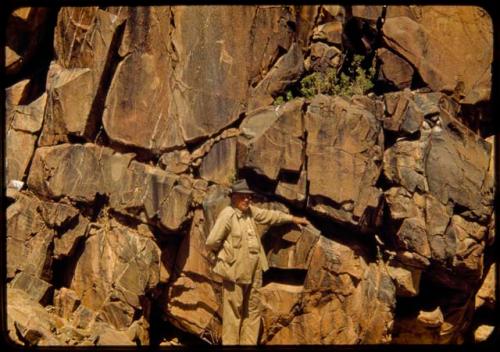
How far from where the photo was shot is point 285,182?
10.7m

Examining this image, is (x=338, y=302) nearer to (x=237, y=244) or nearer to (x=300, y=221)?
(x=300, y=221)

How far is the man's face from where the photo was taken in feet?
33.2

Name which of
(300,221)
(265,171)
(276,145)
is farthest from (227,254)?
(276,145)

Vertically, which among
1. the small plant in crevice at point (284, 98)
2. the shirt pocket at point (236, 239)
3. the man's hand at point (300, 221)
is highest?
the small plant in crevice at point (284, 98)

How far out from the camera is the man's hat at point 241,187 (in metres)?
10.3

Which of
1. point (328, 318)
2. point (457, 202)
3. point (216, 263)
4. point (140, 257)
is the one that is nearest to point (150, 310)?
point (140, 257)

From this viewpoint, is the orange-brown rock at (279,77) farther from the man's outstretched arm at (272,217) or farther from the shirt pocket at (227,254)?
the shirt pocket at (227,254)

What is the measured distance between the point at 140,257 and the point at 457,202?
551 cm

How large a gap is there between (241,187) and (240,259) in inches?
45.8

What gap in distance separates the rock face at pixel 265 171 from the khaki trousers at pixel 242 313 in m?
0.37

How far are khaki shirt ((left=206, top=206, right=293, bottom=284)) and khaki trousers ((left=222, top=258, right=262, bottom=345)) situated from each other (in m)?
0.22

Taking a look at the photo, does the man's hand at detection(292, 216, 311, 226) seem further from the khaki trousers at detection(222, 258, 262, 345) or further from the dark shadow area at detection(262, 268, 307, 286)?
the khaki trousers at detection(222, 258, 262, 345)

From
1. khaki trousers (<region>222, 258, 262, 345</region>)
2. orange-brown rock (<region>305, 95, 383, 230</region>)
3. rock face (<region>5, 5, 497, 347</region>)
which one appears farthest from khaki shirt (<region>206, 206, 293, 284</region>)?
orange-brown rock (<region>305, 95, 383, 230</region>)

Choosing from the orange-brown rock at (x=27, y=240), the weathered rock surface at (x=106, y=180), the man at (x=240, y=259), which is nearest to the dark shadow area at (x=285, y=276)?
the man at (x=240, y=259)
